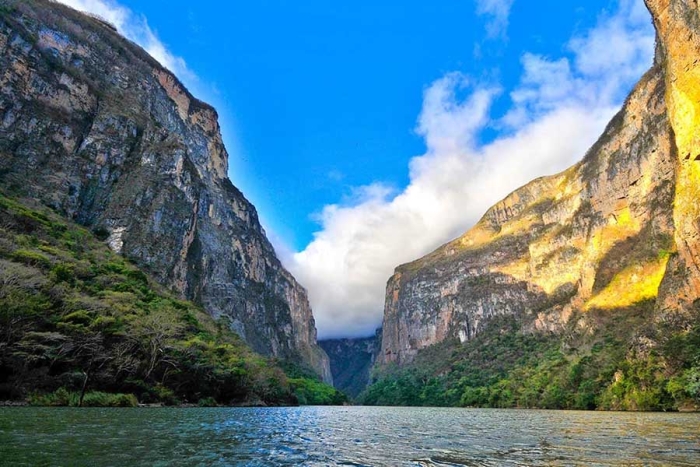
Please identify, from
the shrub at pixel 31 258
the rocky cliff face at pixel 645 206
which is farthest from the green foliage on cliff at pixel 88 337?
the rocky cliff face at pixel 645 206

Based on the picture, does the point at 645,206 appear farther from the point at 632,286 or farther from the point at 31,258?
the point at 31,258

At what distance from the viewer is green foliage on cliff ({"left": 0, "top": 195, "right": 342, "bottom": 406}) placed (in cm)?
3500

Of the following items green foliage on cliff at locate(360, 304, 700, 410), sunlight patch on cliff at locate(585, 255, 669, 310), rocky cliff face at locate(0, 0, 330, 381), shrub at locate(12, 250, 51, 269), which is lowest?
green foliage on cliff at locate(360, 304, 700, 410)

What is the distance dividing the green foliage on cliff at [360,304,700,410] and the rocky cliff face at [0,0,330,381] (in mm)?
73772

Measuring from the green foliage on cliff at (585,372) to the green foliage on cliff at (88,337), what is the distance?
194 ft

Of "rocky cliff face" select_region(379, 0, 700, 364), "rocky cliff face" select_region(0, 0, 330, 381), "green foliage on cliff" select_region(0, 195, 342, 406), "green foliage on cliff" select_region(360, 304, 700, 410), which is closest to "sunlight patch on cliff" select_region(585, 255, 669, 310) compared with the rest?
"rocky cliff face" select_region(379, 0, 700, 364)

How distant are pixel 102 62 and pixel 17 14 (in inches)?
878

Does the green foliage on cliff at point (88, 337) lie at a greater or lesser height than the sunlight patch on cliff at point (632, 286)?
lesser

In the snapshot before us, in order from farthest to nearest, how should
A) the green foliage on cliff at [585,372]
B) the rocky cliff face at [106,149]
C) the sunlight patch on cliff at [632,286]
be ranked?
the sunlight patch on cliff at [632,286] → the rocky cliff face at [106,149] → the green foliage on cliff at [585,372]

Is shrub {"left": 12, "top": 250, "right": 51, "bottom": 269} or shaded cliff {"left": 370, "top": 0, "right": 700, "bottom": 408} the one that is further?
shaded cliff {"left": 370, "top": 0, "right": 700, "bottom": 408}

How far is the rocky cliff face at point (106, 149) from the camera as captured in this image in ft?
292

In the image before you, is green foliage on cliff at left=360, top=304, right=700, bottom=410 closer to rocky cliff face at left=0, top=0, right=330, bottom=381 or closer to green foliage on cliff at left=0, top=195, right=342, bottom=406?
green foliage on cliff at left=0, top=195, right=342, bottom=406

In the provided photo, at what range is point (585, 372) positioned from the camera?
303 feet

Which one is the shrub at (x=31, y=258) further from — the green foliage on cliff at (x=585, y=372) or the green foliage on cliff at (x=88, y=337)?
the green foliage on cliff at (x=585, y=372)
